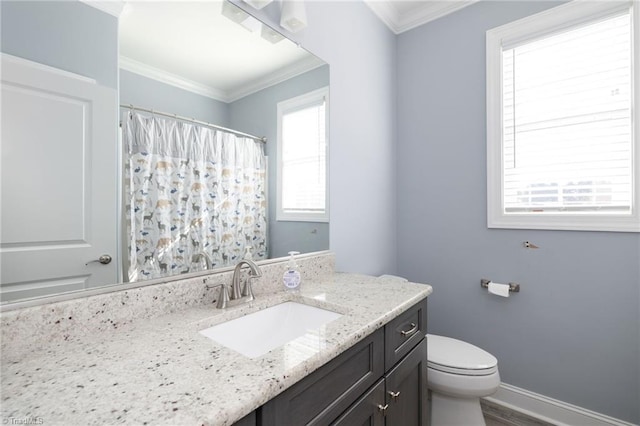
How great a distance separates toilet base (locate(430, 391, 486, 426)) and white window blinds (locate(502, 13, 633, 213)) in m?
1.15

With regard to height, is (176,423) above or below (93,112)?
below

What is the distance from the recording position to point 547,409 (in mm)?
1723

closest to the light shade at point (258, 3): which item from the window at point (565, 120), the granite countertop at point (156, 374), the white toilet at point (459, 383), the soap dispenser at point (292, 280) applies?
the soap dispenser at point (292, 280)

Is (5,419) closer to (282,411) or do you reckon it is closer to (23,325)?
(23,325)

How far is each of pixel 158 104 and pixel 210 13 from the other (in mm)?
420

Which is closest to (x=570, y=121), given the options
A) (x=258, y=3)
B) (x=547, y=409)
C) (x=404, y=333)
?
(x=404, y=333)

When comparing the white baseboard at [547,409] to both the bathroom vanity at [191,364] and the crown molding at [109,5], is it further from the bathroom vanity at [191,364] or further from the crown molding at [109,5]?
the crown molding at [109,5]

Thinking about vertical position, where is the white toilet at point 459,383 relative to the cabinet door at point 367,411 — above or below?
below

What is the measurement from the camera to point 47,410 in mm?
498

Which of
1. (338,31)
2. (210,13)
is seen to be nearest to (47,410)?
(210,13)

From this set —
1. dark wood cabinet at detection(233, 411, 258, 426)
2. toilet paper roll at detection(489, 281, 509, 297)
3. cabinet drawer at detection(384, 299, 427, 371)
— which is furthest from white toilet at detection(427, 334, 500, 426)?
dark wood cabinet at detection(233, 411, 258, 426)

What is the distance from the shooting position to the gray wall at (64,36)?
27.2 inches

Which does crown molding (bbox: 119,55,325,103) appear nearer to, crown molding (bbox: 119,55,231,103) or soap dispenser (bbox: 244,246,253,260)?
crown molding (bbox: 119,55,231,103)

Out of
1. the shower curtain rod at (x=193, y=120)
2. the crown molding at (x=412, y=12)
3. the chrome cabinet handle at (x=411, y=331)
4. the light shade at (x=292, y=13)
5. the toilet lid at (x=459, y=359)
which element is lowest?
the toilet lid at (x=459, y=359)
